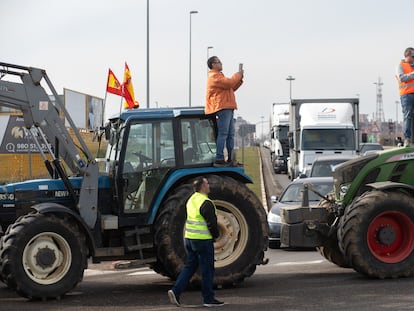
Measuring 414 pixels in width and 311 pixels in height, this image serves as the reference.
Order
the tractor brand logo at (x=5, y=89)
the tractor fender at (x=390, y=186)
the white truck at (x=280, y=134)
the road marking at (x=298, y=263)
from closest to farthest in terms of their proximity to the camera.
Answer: the tractor brand logo at (x=5, y=89) → the tractor fender at (x=390, y=186) → the road marking at (x=298, y=263) → the white truck at (x=280, y=134)

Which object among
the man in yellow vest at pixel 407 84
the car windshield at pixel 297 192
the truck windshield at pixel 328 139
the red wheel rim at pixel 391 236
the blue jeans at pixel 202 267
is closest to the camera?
the blue jeans at pixel 202 267

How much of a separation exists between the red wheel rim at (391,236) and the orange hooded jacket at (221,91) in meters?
2.82

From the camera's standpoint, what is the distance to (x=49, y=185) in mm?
12055

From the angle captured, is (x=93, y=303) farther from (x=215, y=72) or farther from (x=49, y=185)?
(x=215, y=72)

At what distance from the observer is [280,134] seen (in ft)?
155

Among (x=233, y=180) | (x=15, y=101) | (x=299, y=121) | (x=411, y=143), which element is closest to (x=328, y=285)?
(x=233, y=180)

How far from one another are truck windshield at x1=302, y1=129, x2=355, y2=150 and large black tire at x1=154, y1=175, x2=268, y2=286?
19126 mm

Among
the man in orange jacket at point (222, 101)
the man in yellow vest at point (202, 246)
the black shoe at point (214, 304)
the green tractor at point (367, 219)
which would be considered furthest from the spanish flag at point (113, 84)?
the black shoe at point (214, 304)

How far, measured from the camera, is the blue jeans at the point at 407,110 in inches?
539

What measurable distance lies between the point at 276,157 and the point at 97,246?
1533 inches

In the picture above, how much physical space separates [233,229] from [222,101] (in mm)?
1838

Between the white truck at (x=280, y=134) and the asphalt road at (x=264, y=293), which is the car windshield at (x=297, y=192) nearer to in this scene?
the asphalt road at (x=264, y=293)

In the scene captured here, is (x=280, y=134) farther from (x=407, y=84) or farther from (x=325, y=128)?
(x=407, y=84)

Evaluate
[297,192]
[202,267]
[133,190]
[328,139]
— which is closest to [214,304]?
[202,267]
